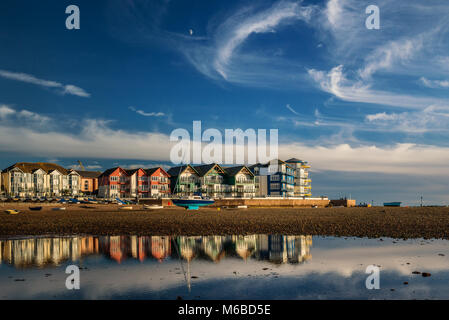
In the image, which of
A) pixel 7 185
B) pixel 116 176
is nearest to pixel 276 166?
pixel 116 176

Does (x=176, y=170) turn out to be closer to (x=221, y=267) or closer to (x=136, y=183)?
(x=136, y=183)

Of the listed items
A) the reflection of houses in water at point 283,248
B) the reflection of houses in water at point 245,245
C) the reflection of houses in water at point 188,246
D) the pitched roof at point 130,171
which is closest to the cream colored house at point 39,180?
the pitched roof at point 130,171

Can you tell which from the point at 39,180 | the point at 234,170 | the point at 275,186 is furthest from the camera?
the point at 39,180

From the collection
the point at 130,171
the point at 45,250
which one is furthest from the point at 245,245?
the point at 130,171

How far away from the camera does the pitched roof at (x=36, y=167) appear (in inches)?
4330

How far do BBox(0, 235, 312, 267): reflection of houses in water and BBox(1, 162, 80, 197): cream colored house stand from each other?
93.0 metres

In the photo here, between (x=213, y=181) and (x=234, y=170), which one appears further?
(x=234, y=170)

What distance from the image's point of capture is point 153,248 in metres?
22.2

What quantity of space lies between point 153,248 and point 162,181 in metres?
81.2

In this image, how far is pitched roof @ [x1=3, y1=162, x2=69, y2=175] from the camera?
10999 centimetres

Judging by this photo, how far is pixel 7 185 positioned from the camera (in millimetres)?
106000

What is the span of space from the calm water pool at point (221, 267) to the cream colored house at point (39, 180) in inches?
3648

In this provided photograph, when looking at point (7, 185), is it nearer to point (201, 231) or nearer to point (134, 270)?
point (201, 231)

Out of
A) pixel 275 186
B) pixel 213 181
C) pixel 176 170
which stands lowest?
pixel 275 186
